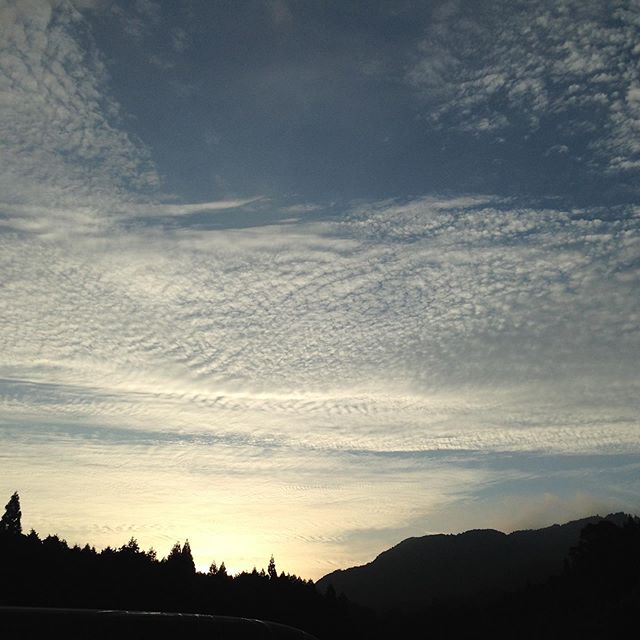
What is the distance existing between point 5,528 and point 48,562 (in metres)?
15.0

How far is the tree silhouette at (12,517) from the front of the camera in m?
112

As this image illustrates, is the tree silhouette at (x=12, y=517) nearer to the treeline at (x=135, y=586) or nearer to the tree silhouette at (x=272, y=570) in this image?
the treeline at (x=135, y=586)

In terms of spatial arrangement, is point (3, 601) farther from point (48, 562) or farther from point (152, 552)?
point (152, 552)

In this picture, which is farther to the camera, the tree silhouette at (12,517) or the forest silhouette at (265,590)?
the tree silhouette at (12,517)

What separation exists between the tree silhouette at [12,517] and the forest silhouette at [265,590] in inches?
7.2

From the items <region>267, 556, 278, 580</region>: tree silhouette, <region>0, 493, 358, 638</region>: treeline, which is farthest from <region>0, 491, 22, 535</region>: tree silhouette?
<region>267, 556, 278, 580</region>: tree silhouette

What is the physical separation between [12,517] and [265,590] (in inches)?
2625

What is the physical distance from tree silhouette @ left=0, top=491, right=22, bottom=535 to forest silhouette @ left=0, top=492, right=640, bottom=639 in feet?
0.60

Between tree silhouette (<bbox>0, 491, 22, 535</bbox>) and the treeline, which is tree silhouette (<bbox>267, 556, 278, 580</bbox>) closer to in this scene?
the treeline

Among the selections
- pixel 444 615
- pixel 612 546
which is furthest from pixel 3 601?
pixel 444 615

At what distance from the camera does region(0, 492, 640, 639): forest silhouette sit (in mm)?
89562

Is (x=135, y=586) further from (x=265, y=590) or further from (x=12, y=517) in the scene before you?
(x=265, y=590)

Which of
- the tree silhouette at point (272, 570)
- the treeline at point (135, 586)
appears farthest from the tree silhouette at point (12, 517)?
the tree silhouette at point (272, 570)

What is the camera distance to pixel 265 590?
494 ft
